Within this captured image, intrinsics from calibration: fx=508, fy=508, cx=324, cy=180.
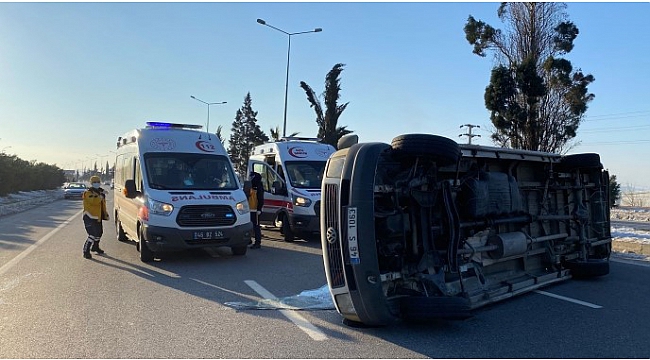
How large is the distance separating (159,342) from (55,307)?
220cm

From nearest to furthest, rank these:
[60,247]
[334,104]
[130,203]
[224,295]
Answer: [224,295] < [130,203] < [60,247] < [334,104]

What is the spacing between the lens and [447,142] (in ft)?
18.3

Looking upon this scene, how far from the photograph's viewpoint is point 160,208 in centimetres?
941

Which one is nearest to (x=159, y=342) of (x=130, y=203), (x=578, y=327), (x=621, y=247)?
(x=578, y=327)

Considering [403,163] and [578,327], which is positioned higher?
[403,163]

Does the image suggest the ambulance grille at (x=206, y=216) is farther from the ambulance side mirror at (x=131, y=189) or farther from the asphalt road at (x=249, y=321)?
the ambulance side mirror at (x=131, y=189)

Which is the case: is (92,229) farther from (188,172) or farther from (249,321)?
(249,321)

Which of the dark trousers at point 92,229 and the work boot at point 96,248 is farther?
the work boot at point 96,248

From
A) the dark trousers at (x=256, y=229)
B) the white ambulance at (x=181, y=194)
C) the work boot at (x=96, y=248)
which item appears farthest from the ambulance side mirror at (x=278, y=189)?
the work boot at (x=96, y=248)

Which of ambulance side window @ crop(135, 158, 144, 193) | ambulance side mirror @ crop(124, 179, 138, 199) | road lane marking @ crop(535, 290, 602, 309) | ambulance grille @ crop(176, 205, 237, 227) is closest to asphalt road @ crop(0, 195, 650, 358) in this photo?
road lane marking @ crop(535, 290, 602, 309)

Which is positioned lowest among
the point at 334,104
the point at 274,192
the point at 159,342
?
the point at 159,342

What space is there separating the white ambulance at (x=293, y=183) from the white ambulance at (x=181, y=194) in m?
2.37

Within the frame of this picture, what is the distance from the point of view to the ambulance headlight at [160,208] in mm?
9383

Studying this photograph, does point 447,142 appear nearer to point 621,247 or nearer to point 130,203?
point 130,203
